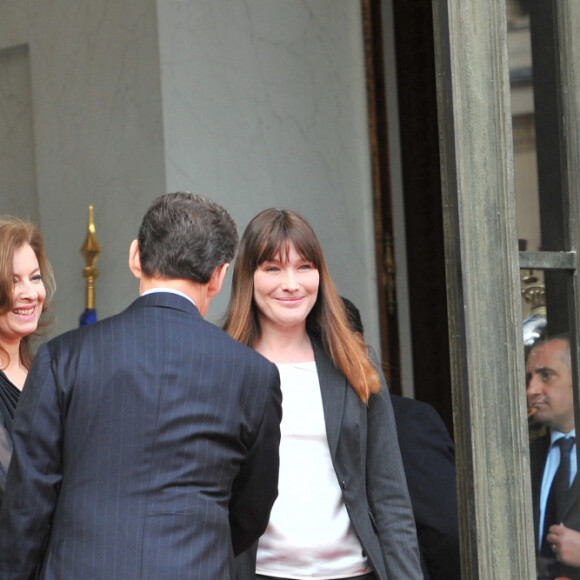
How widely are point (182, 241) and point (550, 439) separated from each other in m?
0.95

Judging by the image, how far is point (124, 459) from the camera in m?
2.15

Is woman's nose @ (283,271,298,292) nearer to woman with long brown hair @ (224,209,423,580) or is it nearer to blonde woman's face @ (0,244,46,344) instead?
woman with long brown hair @ (224,209,423,580)

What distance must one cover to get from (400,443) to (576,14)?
1.19 metres

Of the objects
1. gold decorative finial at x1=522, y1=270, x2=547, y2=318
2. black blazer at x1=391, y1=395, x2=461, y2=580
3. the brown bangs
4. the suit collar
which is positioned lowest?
black blazer at x1=391, y1=395, x2=461, y2=580

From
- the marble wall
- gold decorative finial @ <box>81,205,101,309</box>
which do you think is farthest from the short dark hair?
gold decorative finial @ <box>81,205,101,309</box>

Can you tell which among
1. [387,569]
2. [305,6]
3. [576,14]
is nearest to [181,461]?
[387,569]

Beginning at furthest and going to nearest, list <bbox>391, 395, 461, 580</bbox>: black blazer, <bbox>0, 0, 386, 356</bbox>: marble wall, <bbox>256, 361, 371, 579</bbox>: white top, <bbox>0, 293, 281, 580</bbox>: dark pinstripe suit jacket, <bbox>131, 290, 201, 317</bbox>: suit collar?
<bbox>0, 0, 386, 356</bbox>: marble wall < <bbox>391, 395, 461, 580</bbox>: black blazer < <bbox>256, 361, 371, 579</bbox>: white top < <bbox>131, 290, 201, 317</bbox>: suit collar < <bbox>0, 293, 281, 580</bbox>: dark pinstripe suit jacket

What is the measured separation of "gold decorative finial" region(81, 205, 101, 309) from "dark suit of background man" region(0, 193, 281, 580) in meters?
2.49

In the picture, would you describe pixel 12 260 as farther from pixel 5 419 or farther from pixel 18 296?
pixel 5 419

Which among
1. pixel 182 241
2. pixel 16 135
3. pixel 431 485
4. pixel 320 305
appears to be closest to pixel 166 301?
pixel 182 241

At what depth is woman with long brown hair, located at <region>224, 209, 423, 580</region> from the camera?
2752mm

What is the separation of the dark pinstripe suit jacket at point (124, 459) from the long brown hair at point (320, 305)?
2.21 feet

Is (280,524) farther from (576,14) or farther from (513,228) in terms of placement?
(576,14)

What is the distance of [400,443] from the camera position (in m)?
3.21
